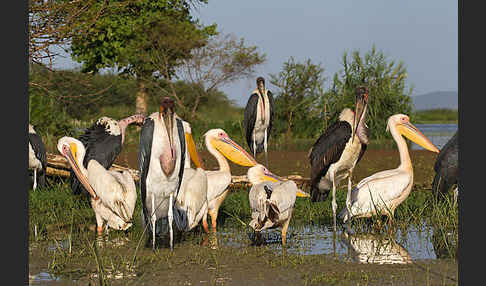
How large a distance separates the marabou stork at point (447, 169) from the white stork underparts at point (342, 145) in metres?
0.89

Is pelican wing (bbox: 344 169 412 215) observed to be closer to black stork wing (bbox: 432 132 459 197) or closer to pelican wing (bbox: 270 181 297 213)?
black stork wing (bbox: 432 132 459 197)

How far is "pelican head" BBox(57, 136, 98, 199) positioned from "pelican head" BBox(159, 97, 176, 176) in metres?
1.51

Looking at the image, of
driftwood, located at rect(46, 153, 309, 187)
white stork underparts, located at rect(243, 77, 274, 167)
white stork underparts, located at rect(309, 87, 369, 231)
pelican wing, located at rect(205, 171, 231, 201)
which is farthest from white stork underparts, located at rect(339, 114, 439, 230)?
white stork underparts, located at rect(243, 77, 274, 167)

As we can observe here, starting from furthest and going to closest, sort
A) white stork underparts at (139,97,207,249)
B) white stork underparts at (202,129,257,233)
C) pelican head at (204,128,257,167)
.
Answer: pelican head at (204,128,257,167), white stork underparts at (202,129,257,233), white stork underparts at (139,97,207,249)

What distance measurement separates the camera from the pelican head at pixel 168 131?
562cm

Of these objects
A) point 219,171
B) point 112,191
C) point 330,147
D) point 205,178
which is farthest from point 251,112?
point 112,191

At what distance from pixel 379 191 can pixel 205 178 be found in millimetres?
1936

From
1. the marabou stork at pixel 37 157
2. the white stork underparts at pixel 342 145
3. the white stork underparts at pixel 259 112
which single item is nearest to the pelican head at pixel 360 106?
the white stork underparts at pixel 342 145

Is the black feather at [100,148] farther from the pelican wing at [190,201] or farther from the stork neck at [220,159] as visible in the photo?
the pelican wing at [190,201]

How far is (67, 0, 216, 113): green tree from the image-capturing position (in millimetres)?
24828

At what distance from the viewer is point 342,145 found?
7.12m

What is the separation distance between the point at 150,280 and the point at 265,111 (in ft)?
22.7

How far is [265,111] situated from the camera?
1140cm

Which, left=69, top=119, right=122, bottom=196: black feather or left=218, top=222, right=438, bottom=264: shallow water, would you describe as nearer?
left=218, top=222, right=438, bottom=264: shallow water
